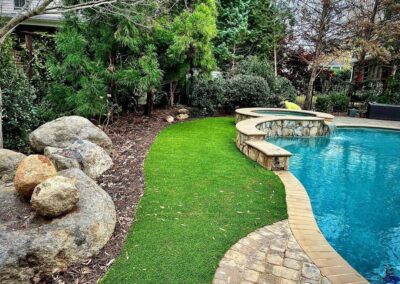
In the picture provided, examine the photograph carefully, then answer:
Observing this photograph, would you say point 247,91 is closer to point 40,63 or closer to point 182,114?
point 182,114

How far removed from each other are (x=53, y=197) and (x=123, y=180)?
2.08 meters

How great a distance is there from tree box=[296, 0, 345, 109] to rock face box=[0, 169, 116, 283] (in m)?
15.0

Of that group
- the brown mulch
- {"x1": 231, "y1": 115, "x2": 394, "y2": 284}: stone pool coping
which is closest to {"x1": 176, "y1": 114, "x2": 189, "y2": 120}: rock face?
the brown mulch

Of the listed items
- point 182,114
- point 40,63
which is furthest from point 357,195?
point 40,63

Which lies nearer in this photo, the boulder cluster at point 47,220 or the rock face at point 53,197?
the boulder cluster at point 47,220

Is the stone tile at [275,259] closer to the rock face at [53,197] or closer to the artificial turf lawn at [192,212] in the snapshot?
the artificial turf lawn at [192,212]

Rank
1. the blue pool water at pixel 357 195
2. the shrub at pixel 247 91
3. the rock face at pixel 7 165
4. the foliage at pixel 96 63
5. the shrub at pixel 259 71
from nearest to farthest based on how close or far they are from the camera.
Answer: the blue pool water at pixel 357 195, the rock face at pixel 7 165, the foliage at pixel 96 63, the shrub at pixel 247 91, the shrub at pixel 259 71

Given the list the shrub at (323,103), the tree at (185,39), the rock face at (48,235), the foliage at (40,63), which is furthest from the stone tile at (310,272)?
the shrub at (323,103)

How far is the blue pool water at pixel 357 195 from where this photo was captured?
162 inches

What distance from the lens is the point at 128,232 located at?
3738 mm

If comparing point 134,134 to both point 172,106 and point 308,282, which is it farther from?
point 308,282

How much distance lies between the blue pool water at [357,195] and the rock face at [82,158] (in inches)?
145

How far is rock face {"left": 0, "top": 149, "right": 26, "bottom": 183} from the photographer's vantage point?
175 inches

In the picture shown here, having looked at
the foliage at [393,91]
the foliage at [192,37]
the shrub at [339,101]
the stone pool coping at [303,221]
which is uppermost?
the foliage at [192,37]
